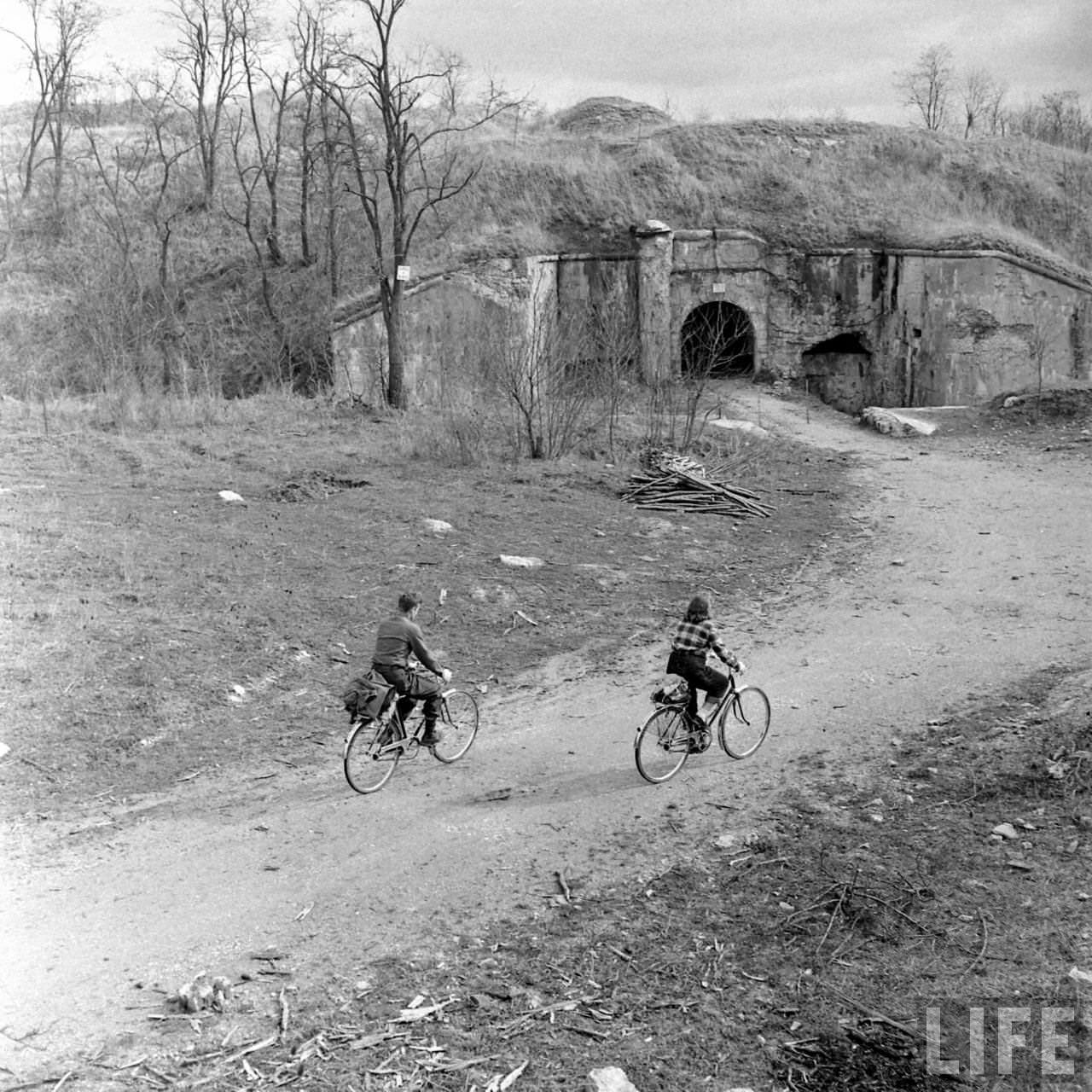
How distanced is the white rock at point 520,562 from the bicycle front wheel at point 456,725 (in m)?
4.22

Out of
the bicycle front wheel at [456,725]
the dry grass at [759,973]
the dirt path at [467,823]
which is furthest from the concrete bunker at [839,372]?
the dry grass at [759,973]

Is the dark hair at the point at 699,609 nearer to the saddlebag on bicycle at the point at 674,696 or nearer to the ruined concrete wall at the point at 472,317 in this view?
the saddlebag on bicycle at the point at 674,696

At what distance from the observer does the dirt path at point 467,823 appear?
6.07 metres

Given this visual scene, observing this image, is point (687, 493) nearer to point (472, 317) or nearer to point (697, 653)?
point (697, 653)

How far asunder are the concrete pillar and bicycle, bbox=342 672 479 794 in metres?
20.8

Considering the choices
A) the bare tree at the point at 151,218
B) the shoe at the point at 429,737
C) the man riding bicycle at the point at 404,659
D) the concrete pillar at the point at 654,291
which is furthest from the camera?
the concrete pillar at the point at 654,291

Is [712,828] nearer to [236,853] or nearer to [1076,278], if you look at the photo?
[236,853]

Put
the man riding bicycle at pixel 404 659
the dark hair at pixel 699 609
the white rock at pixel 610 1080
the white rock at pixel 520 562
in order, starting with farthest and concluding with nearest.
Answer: the white rock at pixel 520 562 < the dark hair at pixel 699 609 < the man riding bicycle at pixel 404 659 < the white rock at pixel 610 1080

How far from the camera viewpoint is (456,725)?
9.10m

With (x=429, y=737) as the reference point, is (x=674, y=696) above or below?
above

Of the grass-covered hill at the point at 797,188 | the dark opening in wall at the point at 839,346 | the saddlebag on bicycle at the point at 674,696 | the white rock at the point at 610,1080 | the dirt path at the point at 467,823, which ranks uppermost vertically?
the grass-covered hill at the point at 797,188

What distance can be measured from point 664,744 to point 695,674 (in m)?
0.57

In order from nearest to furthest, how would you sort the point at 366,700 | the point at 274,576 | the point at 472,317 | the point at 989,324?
the point at 366,700 < the point at 274,576 < the point at 472,317 < the point at 989,324

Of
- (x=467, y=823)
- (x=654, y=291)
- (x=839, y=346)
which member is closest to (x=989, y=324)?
(x=839, y=346)
